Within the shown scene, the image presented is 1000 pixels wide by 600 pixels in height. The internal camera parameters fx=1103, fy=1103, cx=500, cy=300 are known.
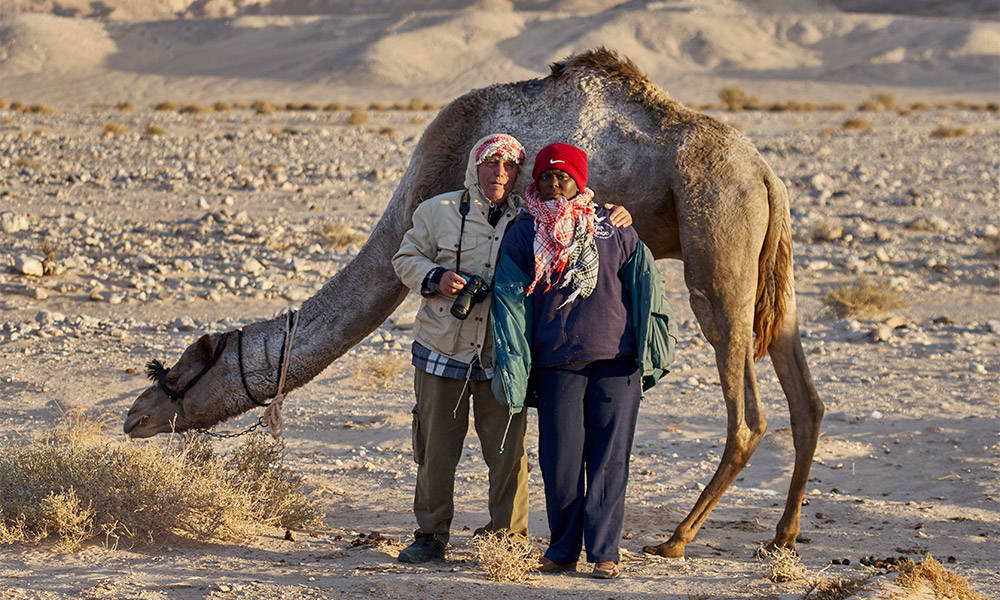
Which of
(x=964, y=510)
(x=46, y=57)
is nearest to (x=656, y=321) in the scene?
(x=964, y=510)

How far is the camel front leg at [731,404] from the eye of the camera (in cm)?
630

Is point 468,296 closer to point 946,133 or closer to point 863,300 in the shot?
point 863,300

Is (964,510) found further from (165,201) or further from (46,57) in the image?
(46,57)

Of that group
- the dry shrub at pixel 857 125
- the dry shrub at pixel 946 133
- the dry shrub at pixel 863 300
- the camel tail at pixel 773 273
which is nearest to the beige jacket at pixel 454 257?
the camel tail at pixel 773 273

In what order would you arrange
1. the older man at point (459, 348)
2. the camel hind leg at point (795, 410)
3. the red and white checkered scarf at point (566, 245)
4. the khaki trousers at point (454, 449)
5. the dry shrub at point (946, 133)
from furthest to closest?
the dry shrub at point (946, 133)
the camel hind leg at point (795, 410)
the khaki trousers at point (454, 449)
the older man at point (459, 348)
the red and white checkered scarf at point (566, 245)

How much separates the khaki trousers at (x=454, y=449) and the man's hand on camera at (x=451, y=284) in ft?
1.80

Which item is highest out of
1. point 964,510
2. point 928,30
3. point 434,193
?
point 928,30

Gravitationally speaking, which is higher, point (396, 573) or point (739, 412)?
point (739, 412)

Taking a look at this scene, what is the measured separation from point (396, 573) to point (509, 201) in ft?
6.53

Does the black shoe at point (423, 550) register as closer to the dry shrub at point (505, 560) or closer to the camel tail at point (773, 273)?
the dry shrub at point (505, 560)

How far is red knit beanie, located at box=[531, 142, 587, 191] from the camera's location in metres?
5.40

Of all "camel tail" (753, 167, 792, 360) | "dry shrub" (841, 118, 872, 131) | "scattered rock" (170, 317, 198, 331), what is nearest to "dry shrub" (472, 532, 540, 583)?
"camel tail" (753, 167, 792, 360)

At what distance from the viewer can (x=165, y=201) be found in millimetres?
18484

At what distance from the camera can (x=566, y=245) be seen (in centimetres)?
534
